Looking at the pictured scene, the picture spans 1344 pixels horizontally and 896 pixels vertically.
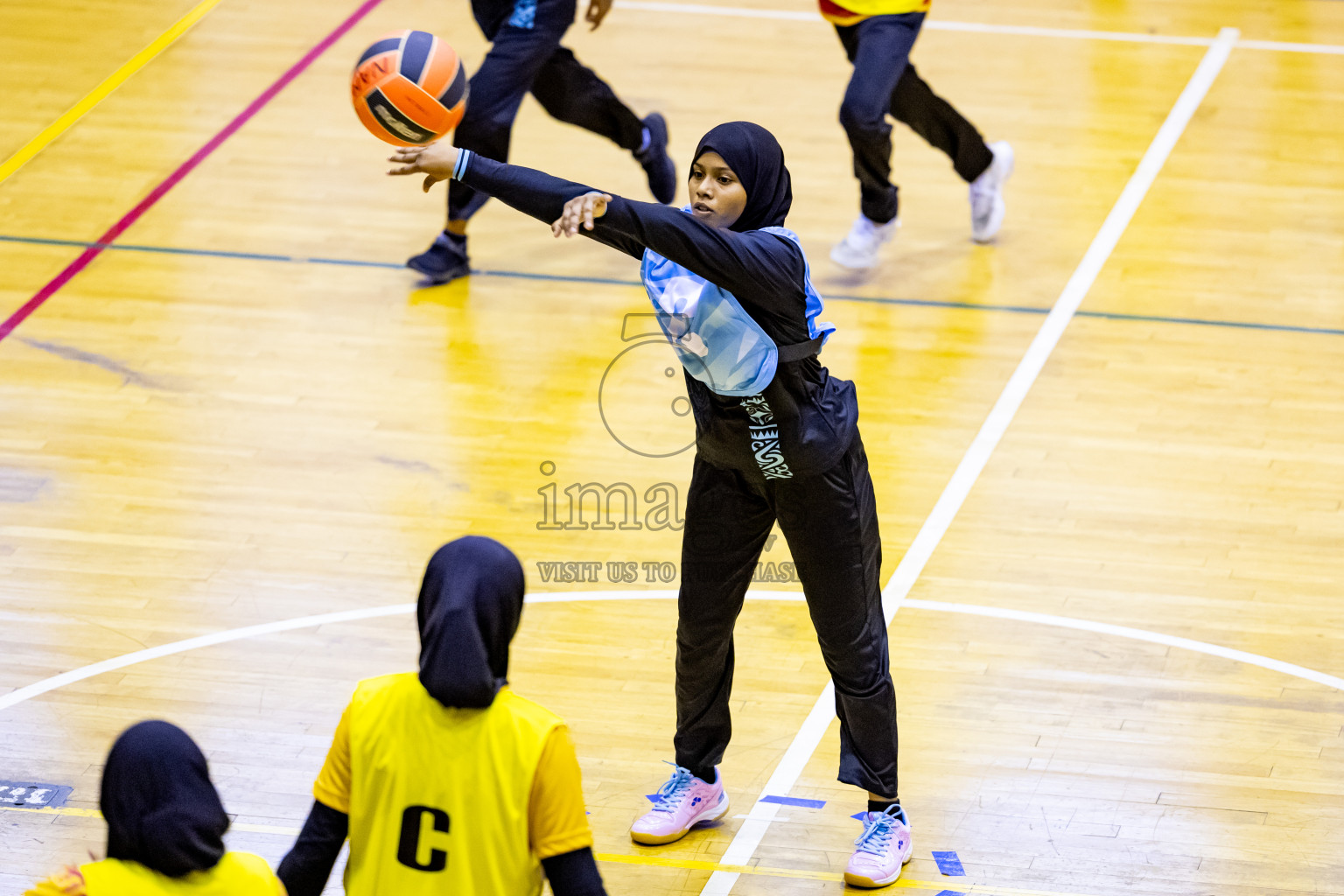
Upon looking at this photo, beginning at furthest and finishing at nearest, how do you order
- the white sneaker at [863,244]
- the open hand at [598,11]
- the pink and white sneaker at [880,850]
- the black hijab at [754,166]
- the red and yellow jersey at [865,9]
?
1. the white sneaker at [863,244]
2. the open hand at [598,11]
3. the red and yellow jersey at [865,9]
4. the pink and white sneaker at [880,850]
5. the black hijab at [754,166]

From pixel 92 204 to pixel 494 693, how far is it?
602 centimetres

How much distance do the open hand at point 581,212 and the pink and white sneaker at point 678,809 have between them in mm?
1652

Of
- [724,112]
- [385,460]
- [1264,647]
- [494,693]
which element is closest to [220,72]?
[724,112]

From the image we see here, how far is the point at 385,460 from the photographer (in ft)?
19.2

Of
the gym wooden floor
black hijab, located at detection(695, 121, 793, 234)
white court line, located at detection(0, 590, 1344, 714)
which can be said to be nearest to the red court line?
the gym wooden floor

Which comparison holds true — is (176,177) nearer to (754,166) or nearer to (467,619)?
(754,166)

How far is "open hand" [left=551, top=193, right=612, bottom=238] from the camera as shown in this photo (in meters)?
3.00

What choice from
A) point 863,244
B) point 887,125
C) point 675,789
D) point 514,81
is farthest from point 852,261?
point 675,789

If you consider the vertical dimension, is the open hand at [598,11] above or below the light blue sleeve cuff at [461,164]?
below

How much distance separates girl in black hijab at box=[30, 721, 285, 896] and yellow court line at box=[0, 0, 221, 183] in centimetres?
642

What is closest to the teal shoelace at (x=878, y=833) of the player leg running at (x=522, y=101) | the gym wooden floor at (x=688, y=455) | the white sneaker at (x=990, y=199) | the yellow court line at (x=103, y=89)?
the gym wooden floor at (x=688, y=455)

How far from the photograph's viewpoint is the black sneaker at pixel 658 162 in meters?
7.41

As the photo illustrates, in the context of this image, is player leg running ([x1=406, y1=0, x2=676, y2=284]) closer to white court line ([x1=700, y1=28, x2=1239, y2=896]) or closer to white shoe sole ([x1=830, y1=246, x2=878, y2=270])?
white shoe sole ([x1=830, y1=246, x2=878, y2=270])

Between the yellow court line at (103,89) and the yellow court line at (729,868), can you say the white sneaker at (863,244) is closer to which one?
the yellow court line at (729,868)
